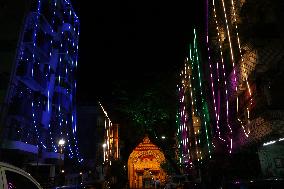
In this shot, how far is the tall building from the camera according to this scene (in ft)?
74.3

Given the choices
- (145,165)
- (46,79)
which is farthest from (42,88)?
(145,165)

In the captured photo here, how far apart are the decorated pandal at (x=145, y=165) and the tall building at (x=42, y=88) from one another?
386 inches

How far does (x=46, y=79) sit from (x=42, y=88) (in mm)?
1922

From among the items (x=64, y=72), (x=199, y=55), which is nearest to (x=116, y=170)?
(x=64, y=72)

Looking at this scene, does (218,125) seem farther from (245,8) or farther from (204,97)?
(245,8)

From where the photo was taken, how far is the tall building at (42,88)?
2266 cm

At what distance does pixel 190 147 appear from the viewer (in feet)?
114

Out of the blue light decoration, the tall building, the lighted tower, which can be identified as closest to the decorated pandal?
the lighted tower

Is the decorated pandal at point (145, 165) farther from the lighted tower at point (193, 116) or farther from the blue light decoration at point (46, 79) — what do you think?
the blue light decoration at point (46, 79)

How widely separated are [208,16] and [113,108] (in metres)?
17.9

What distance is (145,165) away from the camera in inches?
1768

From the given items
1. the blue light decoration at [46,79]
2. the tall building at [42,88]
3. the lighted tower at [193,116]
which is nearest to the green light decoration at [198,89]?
the lighted tower at [193,116]

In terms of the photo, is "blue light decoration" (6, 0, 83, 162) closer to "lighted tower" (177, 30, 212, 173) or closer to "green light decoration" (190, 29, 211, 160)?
"lighted tower" (177, 30, 212, 173)

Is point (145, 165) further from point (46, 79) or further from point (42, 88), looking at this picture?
point (42, 88)
